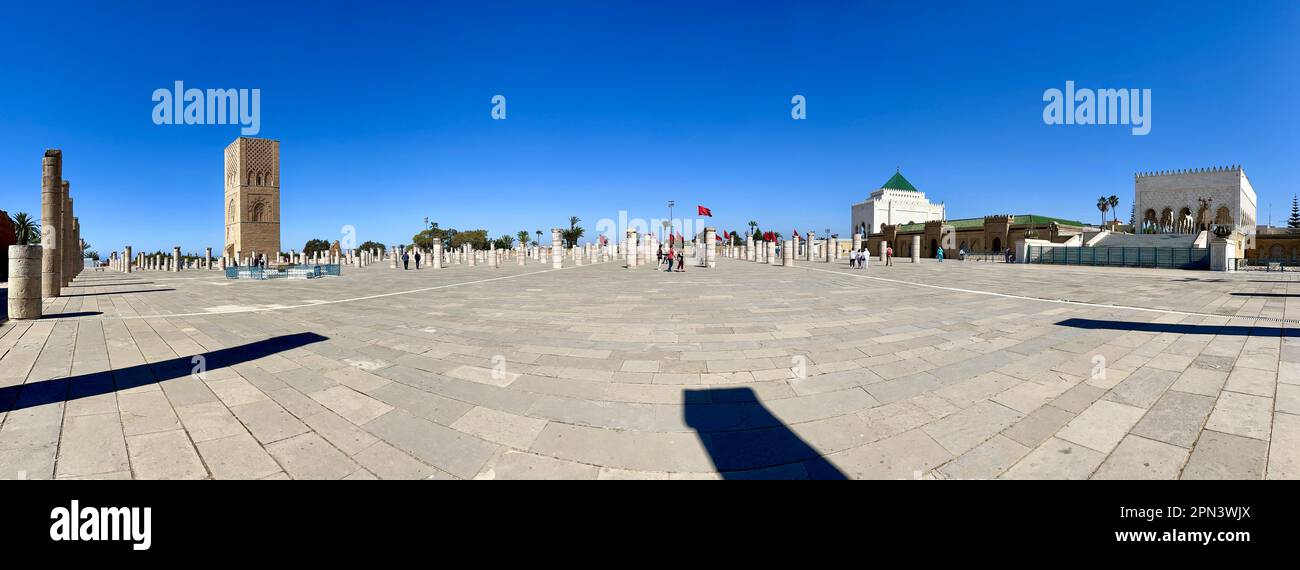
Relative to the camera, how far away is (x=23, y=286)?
8961 mm

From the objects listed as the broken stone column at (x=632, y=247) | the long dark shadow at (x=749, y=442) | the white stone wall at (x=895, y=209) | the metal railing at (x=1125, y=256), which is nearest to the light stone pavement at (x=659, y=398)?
the long dark shadow at (x=749, y=442)

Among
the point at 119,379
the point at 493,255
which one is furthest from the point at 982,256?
the point at 119,379

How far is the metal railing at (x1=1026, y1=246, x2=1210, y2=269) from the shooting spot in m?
30.6

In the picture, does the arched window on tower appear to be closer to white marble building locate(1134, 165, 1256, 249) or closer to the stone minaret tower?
white marble building locate(1134, 165, 1256, 249)

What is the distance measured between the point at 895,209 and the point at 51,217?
4008 inches

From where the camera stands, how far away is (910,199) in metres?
94.3

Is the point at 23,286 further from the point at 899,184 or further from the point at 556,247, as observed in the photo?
the point at 899,184

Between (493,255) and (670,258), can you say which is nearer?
(670,258)

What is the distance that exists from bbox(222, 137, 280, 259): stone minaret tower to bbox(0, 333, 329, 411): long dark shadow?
85329 mm

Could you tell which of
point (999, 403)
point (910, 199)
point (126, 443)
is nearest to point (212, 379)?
point (126, 443)

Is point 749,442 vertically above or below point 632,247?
below

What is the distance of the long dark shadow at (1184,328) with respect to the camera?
6.93 meters

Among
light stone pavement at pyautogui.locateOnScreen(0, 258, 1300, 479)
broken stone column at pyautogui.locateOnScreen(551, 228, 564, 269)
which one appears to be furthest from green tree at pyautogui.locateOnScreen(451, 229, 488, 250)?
light stone pavement at pyautogui.locateOnScreen(0, 258, 1300, 479)

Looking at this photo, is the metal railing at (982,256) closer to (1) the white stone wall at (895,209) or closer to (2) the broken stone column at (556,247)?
(1) the white stone wall at (895,209)
